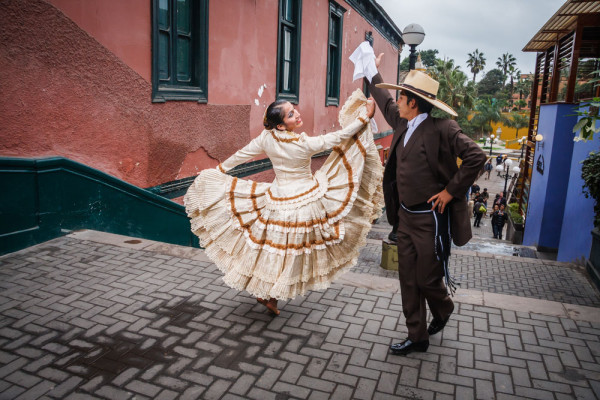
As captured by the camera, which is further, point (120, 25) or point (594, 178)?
point (594, 178)

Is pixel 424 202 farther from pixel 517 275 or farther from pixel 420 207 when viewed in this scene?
pixel 517 275

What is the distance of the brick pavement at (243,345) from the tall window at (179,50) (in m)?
2.93

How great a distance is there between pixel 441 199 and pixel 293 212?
1.18 meters

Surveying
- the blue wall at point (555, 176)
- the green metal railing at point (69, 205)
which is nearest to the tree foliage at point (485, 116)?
the blue wall at point (555, 176)

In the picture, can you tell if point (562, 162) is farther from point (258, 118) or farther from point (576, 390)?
point (576, 390)

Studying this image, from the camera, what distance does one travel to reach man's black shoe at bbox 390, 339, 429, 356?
3422mm

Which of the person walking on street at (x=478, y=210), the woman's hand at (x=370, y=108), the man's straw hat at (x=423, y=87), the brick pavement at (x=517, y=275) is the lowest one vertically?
the person walking on street at (x=478, y=210)

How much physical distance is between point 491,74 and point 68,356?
9436 cm

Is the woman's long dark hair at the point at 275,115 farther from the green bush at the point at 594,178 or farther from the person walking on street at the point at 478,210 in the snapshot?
the person walking on street at the point at 478,210

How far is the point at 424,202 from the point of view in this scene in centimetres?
337

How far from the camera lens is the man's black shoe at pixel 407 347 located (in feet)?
11.2

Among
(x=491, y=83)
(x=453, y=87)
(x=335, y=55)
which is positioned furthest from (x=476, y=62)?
(x=335, y=55)

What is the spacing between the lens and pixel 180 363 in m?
3.24

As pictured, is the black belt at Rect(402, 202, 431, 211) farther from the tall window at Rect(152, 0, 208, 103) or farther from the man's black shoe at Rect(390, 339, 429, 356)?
the tall window at Rect(152, 0, 208, 103)
